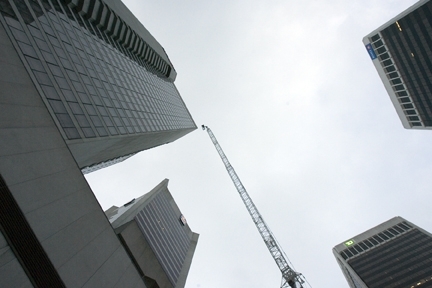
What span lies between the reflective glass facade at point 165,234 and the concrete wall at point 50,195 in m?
58.3

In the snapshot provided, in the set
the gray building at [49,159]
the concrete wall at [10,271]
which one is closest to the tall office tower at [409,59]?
the gray building at [49,159]

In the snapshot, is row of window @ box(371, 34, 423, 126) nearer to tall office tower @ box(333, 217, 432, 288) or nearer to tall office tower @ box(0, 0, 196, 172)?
tall office tower @ box(333, 217, 432, 288)

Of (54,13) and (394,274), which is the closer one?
(54,13)

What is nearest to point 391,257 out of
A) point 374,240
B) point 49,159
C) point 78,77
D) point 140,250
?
point 374,240

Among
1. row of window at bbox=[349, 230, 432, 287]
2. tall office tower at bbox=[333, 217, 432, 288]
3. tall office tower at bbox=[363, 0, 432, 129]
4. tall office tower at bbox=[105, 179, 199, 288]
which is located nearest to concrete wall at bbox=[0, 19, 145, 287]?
tall office tower at bbox=[105, 179, 199, 288]

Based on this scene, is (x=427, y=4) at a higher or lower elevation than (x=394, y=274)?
higher

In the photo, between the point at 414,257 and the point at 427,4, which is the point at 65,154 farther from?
the point at 414,257

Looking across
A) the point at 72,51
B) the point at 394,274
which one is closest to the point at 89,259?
the point at 72,51

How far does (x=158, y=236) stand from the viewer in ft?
293

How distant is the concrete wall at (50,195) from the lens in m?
18.8

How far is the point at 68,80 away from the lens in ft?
128

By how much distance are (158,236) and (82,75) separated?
6134 cm

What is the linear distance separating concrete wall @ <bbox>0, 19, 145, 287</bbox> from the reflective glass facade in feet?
191

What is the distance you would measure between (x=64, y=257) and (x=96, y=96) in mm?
31116
